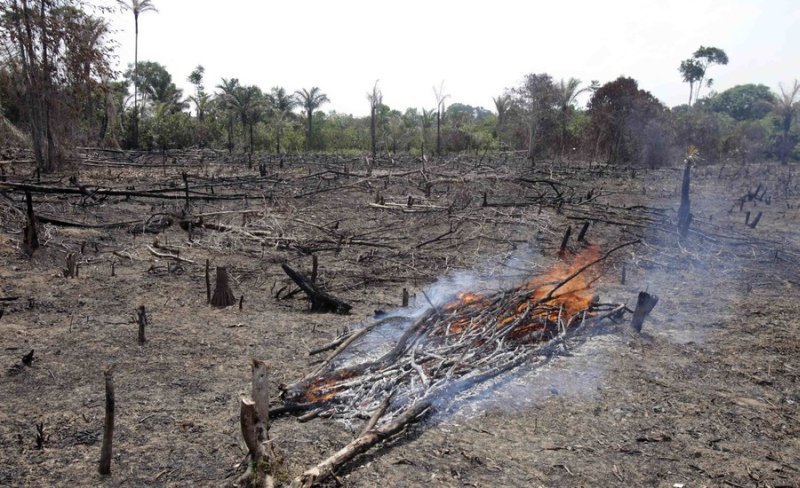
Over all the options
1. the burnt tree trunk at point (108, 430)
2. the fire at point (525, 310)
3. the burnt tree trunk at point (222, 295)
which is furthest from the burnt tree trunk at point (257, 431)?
the burnt tree trunk at point (222, 295)

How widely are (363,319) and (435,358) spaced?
2142 millimetres

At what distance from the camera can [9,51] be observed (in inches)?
671

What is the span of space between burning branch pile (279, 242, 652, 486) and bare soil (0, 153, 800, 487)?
0.18 meters

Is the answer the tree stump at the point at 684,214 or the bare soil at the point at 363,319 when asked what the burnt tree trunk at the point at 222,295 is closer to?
the bare soil at the point at 363,319

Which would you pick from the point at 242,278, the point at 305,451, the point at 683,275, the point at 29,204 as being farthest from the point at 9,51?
the point at 683,275

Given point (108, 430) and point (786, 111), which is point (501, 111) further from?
point (108, 430)

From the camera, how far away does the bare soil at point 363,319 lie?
3.94 m

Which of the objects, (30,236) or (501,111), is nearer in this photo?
(30,236)

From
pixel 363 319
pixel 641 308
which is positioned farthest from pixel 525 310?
pixel 363 319

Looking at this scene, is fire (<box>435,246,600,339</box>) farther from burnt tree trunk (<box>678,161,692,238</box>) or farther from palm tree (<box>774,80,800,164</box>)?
palm tree (<box>774,80,800,164</box>)

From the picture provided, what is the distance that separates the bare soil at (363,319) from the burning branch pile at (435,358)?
7.0 inches

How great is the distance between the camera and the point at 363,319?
285 inches

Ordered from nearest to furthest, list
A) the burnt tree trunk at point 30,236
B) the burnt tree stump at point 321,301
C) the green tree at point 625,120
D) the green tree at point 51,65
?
1. the burnt tree stump at point 321,301
2. the burnt tree trunk at point 30,236
3. the green tree at point 51,65
4. the green tree at point 625,120

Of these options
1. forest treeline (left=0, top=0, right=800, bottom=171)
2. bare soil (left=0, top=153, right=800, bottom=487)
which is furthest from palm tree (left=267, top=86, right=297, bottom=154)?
bare soil (left=0, top=153, right=800, bottom=487)
